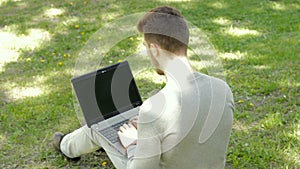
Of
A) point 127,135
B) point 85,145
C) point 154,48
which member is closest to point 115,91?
point 85,145

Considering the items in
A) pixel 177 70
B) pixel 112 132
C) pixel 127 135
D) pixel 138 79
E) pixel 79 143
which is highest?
→ pixel 177 70

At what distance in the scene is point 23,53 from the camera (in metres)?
5.45

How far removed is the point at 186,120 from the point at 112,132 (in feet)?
2.99

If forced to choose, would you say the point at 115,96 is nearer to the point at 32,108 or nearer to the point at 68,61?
the point at 32,108

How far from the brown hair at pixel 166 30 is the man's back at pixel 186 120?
0.58ft

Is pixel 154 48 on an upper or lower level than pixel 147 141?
upper

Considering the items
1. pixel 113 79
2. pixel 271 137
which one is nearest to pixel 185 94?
pixel 113 79

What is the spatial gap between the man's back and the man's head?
168mm

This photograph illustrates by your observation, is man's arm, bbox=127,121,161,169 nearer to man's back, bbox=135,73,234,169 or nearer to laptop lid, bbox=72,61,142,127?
man's back, bbox=135,73,234,169

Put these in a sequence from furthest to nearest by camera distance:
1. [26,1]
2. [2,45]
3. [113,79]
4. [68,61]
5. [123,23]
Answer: [26,1]
[123,23]
[2,45]
[68,61]
[113,79]

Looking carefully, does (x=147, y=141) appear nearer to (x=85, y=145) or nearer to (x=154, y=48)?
(x=154, y=48)

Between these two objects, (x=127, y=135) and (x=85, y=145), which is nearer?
(x=127, y=135)

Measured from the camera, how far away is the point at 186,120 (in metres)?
2.29

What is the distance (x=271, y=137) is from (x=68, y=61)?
97.3 inches
